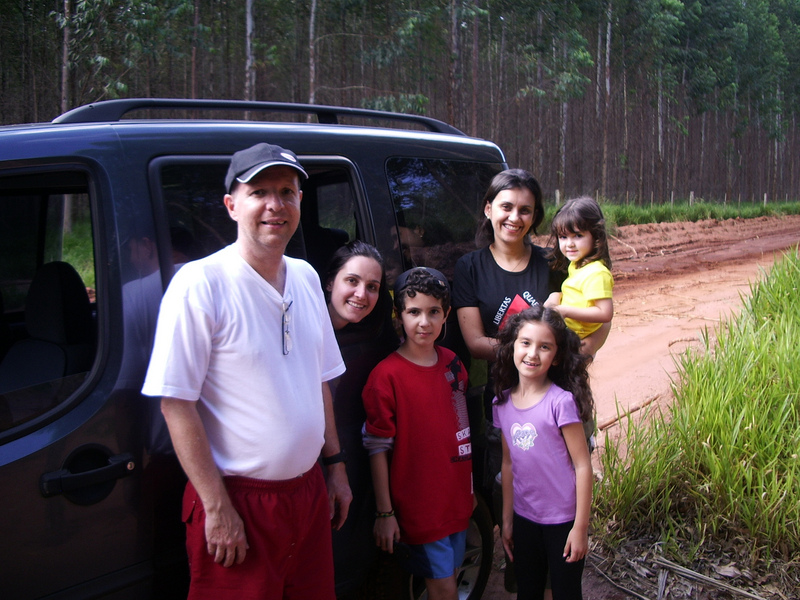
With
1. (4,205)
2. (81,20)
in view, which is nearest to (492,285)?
(4,205)

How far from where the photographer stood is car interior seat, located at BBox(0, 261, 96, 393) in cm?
224

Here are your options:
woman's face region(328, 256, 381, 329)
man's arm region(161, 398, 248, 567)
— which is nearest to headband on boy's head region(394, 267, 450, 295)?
woman's face region(328, 256, 381, 329)

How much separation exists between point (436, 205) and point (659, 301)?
303 inches

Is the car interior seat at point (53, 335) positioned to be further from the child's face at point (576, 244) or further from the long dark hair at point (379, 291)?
the child's face at point (576, 244)

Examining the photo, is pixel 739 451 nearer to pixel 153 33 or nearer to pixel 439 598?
pixel 439 598

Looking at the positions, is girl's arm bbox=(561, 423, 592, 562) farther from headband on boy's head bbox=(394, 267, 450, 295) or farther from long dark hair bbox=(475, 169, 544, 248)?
long dark hair bbox=(475, 169, 544, 248)

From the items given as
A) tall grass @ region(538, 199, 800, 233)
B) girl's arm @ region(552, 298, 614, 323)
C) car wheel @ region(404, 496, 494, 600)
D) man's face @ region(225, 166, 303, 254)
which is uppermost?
tall grass @ region(538, 199, 800, 233)

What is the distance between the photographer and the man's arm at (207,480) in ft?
5.54

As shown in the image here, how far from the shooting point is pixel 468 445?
8.63 ft

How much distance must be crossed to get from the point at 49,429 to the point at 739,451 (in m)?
3.24

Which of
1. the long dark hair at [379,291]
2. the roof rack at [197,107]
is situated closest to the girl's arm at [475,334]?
the long dark hair at [379,291]

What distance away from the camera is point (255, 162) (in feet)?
5.99

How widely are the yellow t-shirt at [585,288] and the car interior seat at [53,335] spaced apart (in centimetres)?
191

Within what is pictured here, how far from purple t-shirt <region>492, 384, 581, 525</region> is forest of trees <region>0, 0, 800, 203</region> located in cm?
1183
